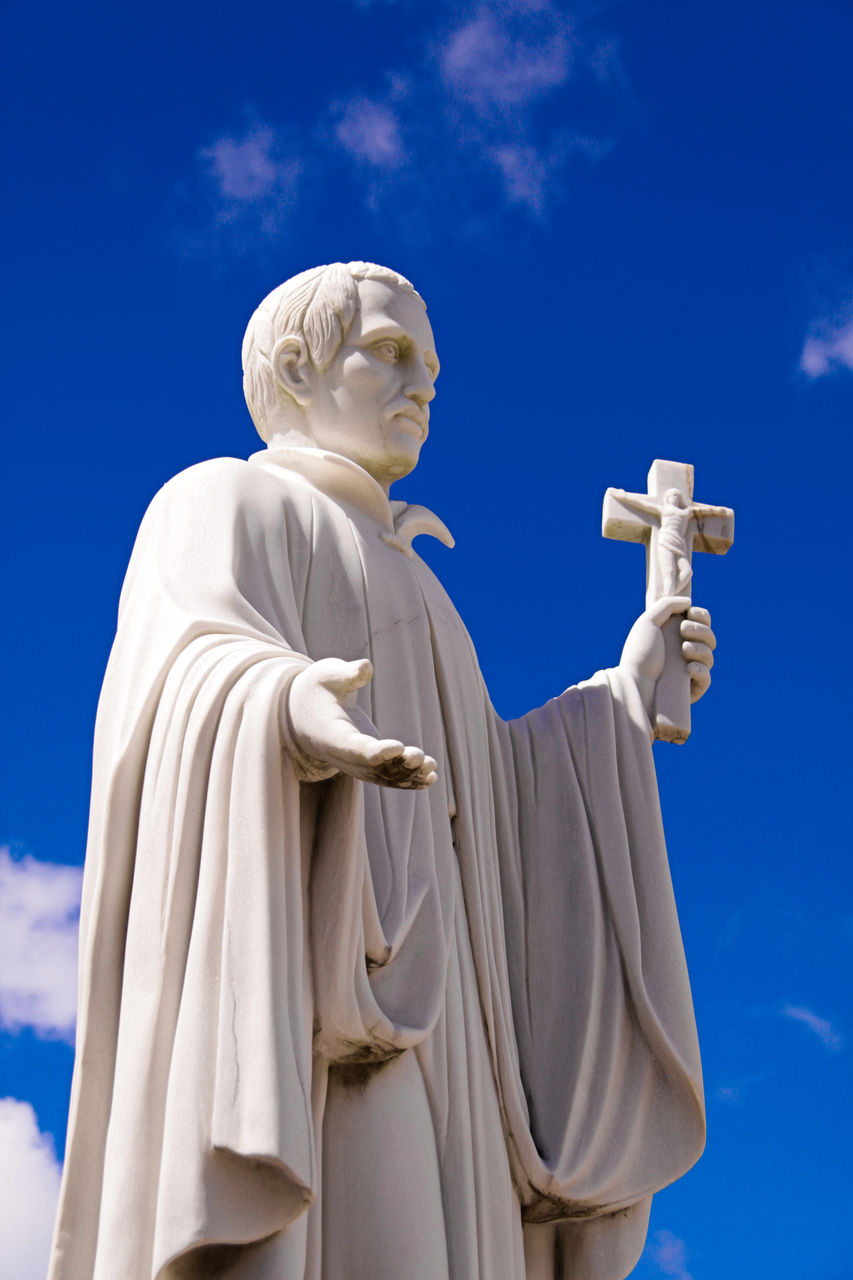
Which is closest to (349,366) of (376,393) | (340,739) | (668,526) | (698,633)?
(376,393)

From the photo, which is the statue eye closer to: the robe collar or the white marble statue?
the white marble statue

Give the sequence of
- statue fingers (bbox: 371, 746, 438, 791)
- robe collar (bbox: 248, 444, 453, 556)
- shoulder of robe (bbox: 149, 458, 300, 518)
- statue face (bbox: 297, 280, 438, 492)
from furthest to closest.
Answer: statue face (bbox: 297, 280, 438, 492) → robe collar (bbox: 248, 444, 453, 556) → shoulder of robe (bbox: 149, 458, 300, 518) → statue fingers (bbox: 371, 746, 438, 791)

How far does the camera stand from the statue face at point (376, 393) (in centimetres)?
791

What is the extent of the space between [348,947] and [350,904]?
14 cm

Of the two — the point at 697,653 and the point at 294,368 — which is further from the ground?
the point at 294,368

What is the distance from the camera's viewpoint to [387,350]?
7992 mm

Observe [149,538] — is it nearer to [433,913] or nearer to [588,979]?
[433,913]

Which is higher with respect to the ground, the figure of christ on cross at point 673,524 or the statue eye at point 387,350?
the statue eye at point 387,350

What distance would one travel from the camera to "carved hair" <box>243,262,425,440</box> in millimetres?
7926

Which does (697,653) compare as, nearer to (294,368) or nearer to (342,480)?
(342,480)

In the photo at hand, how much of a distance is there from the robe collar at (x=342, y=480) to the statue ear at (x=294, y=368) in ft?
0.75

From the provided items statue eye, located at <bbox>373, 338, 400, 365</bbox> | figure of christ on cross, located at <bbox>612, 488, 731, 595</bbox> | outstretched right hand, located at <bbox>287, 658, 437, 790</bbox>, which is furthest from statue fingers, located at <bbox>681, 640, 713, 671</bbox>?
outstretched right hand, located at <bbox>287, 658, 437, 790</bbox>

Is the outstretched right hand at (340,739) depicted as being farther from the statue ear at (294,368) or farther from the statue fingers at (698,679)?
the statue fingers at (698,679)

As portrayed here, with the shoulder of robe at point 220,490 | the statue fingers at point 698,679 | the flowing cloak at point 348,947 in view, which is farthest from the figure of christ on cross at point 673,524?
the shoulder of robe at point 220,490
